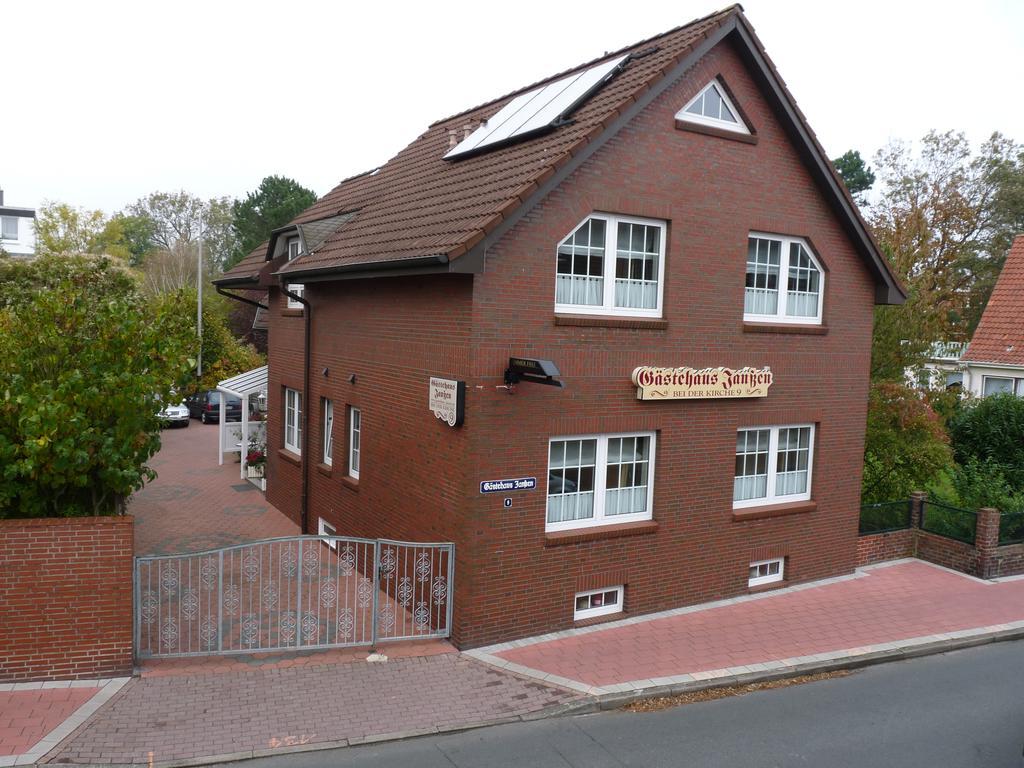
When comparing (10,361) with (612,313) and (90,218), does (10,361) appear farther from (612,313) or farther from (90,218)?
(90,218)

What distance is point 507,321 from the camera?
983 cm

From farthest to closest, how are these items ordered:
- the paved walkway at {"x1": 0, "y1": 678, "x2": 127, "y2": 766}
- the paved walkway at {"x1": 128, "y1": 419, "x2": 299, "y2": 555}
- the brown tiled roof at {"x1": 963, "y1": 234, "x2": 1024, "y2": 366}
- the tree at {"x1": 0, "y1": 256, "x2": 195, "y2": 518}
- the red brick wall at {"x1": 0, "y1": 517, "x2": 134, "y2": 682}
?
1. the brown tiled roof at {"x1": 963, "y1": 234, "x2": 1024, "y2": 366}
2. the paved walkway at {"x1": 128, "y1": 419, "x2": 299, "y2": 555}
3. the tree at {"x1": 0, "y1": 256, "x2": 195, "y2": 518}
4. the red brick wall at {"x1": 0, "y1": 517, "x2": 134, "y2": 682}
5. the paved walkway at {"x1": 0, "y1": 678, "x2": 127, "y2": 766}

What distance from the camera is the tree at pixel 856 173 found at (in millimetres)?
58219

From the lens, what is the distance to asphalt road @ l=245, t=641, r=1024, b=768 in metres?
7.62

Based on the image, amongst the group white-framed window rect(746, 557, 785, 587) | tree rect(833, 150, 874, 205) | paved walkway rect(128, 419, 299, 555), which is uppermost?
tree rect(833, 150, 874, 205)

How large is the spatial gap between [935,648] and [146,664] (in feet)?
33.0

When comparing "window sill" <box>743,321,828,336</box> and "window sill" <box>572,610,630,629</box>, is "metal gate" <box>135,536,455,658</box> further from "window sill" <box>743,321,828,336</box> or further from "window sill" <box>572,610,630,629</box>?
"window sill" <box>743,321,828,336</box>

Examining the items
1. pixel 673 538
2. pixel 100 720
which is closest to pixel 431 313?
pixel 673 538

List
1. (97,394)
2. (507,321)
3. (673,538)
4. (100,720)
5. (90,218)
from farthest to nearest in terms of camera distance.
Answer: (90,218) → (673,538) → (507,321) → (97,394) → (100,720)

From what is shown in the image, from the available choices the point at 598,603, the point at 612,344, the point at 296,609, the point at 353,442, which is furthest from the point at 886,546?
the point at 296,609

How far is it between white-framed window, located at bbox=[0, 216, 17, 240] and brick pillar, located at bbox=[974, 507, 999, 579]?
7315cm

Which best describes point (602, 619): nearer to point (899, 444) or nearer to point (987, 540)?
point (987, 540)

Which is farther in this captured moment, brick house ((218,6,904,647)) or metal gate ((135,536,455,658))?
brick house ((218,6,904,647))

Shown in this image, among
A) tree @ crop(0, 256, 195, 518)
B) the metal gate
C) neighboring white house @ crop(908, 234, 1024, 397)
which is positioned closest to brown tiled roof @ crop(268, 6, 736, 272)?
tree @ crop(0, 256, 195, 518)
